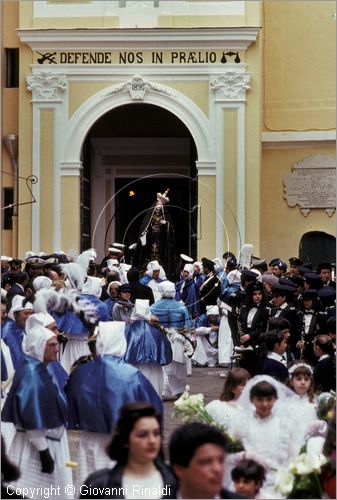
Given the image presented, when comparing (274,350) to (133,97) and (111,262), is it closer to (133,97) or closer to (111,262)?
(111,262)

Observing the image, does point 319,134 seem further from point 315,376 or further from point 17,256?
point 315,376

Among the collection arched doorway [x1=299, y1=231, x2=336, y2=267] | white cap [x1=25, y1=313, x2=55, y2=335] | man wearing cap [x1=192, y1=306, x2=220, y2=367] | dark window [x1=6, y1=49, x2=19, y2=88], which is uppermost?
dark window [x1=6, y1=49, x2=19, y2=88]

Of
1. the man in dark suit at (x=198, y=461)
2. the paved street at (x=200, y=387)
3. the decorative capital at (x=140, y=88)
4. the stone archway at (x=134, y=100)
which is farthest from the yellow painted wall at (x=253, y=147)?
the man in dark suit at (x=198, y=461)

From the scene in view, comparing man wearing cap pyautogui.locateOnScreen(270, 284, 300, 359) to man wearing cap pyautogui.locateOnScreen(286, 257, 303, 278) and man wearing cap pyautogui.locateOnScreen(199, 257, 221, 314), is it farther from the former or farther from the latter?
man wearing cap pyautogui.locateOnScreen(199, 257, 221, 314)

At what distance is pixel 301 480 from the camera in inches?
265

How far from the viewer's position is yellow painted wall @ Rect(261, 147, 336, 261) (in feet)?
91.8

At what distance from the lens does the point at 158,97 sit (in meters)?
26.2

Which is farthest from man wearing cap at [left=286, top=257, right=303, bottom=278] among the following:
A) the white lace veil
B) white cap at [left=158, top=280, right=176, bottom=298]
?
the white lace veil

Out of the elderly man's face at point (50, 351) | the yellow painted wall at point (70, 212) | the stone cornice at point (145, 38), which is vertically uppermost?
the stone cornice at point (145, 38)

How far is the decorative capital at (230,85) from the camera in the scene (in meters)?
26.0

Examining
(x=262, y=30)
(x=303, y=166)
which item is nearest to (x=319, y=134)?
(x=303, y=166)

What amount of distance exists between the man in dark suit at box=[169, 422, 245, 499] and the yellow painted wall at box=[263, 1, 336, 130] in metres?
A: 22.7

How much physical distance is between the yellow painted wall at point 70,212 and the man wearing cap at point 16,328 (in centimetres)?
1427

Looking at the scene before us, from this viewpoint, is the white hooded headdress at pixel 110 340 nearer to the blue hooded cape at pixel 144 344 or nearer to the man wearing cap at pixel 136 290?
the blue hooded cape at pixel 144 344
